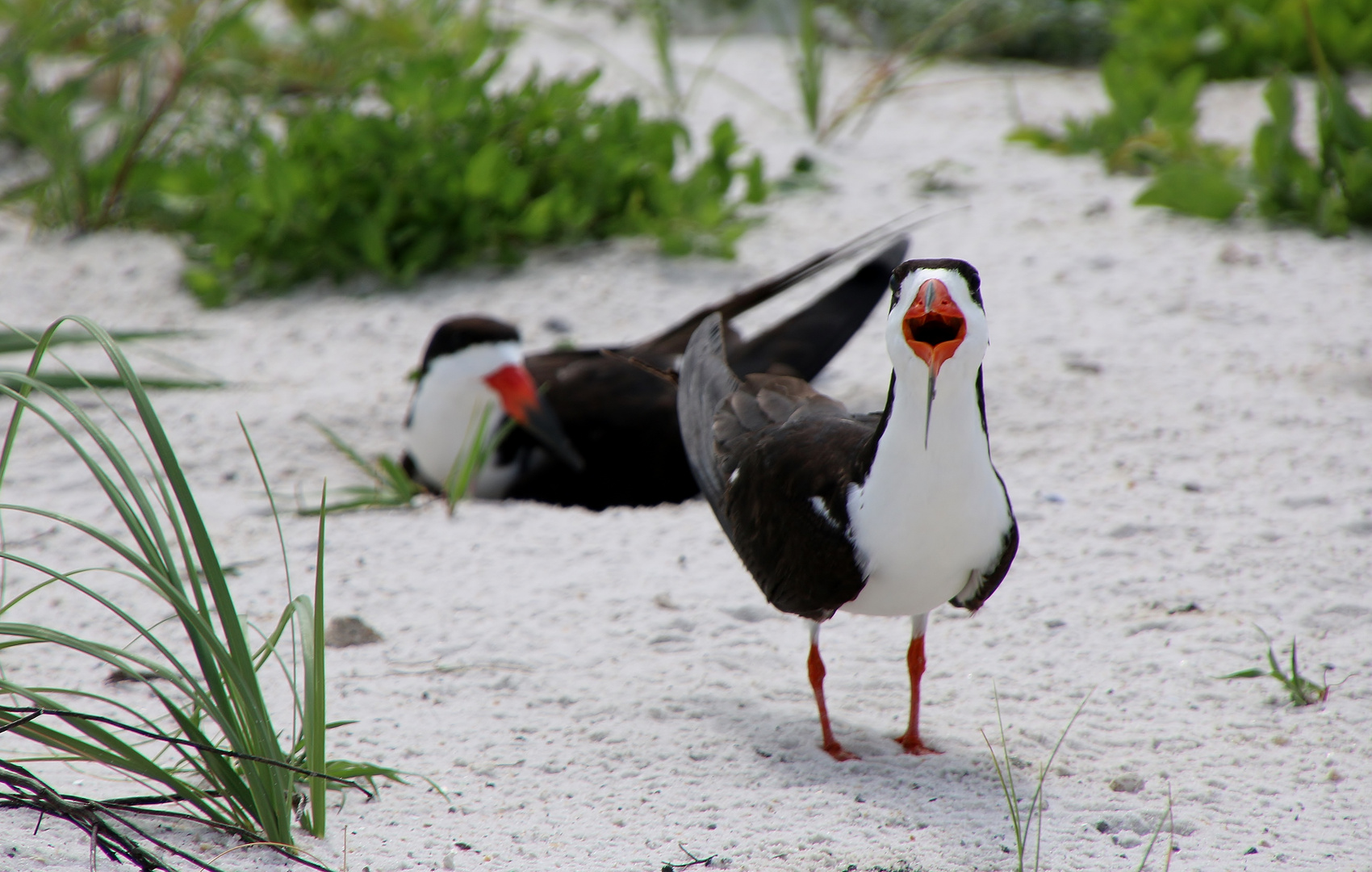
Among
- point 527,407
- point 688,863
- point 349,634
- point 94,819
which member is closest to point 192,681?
point 94,819

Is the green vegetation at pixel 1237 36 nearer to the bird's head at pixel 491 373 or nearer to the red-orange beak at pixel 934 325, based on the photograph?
the bird's head at pixel 491 373

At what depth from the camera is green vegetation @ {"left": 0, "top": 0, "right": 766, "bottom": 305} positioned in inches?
187

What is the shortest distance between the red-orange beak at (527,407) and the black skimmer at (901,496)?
1.55m

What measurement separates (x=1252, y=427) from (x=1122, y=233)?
1.56 m

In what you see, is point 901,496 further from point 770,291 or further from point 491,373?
point 491,373

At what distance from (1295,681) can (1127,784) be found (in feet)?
1.38

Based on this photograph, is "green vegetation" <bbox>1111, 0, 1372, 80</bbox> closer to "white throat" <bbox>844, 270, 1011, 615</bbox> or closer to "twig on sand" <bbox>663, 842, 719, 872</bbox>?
"white throat" <bbox>844, 270, 1011, 615</bbox>

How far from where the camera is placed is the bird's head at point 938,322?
74.2 inches

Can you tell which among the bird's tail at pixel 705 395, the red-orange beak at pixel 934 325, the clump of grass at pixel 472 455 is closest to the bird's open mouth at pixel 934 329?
the red-orange beak at pixel 934 325

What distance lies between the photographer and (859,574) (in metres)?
2.07

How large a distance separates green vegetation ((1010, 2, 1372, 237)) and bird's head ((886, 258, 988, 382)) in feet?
8.75

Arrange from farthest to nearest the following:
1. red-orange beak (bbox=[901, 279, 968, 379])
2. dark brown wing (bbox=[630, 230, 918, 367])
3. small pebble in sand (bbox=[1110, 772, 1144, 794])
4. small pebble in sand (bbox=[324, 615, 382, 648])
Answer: dark brown wing (bbox=[630, 230, 918, 367])
small pebble in sand (bbox=[324, 615, 382, 648])
small pebble in sand (bbox=[1110, 772, 1144, 794])
red-orange beak (bbox=[901, 279, 968, 379])

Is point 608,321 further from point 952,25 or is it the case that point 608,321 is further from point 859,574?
point 952,25

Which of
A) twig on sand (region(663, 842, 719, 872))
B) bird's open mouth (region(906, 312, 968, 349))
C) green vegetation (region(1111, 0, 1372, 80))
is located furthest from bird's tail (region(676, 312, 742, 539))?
green vegetation (region(1111, 0, 1372, 80))
